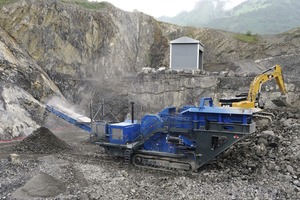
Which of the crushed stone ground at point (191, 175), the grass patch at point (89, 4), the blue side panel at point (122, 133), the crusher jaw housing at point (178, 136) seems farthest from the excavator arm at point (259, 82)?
the grass patch at point (89, 4)

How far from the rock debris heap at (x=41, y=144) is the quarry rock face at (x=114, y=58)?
382 centimetres

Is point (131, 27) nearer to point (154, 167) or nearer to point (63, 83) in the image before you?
point (63, 83)

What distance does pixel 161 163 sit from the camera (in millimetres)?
8609

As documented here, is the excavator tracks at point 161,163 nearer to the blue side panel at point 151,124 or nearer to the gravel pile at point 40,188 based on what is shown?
the blue side panel at point 151,124

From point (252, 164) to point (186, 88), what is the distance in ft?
30.5

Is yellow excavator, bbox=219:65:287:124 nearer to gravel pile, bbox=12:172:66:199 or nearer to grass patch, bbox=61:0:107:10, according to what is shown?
gravel pile, bbox=12:172:66:199

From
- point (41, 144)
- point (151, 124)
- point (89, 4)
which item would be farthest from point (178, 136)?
point (89, 4)

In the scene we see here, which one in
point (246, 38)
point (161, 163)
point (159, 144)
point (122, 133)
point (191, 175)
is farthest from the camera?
point (246, 38)

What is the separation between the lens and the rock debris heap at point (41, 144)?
10.4m

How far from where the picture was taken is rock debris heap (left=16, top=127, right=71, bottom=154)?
1044cm

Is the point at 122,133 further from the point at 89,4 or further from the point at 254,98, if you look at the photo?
the point at 89,4

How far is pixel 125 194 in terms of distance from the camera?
6754mm

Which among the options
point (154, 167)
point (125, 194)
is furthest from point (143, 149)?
point (125, 194)

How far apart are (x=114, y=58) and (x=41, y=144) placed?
48.1 feet
